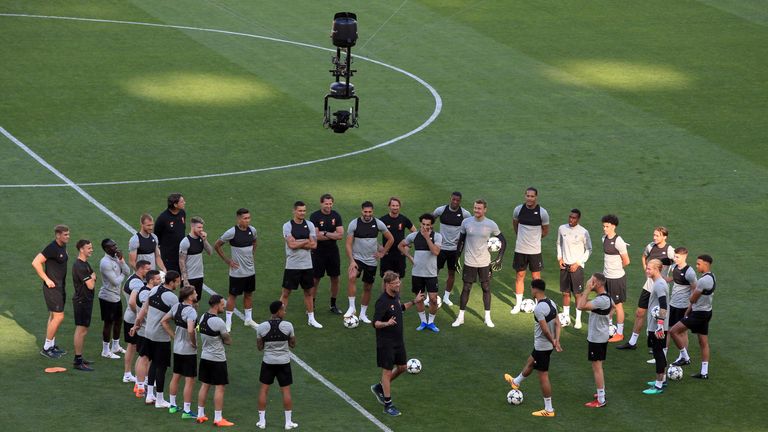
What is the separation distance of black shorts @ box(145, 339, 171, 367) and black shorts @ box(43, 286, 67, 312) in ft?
7.64

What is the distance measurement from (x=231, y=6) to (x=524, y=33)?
1010cm

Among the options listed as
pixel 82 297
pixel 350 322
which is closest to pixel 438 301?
pixel 350 322

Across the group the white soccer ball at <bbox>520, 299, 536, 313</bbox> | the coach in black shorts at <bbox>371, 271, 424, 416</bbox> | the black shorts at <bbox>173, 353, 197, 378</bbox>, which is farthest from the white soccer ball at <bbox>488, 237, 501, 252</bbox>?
the black shorts at <bbox>173, 353, 197, 378</bbox>

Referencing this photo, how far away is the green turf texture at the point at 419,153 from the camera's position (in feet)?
70.4

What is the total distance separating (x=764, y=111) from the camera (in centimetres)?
3803

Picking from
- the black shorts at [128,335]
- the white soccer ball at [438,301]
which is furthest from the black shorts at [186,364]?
the white soccer ball at [438,301]

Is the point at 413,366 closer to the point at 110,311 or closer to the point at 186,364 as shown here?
the point at 186,364

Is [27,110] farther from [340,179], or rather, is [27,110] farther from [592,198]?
[592,198]

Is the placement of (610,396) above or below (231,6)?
below

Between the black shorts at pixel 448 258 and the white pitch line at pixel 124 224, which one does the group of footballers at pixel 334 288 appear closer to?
the black shorts at pixel 448 258

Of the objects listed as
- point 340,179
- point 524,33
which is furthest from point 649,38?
point 340,179

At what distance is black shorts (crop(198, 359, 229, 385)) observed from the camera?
65.6ft

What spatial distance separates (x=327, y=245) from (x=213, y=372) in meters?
5.32

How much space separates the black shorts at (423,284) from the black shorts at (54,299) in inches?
240
